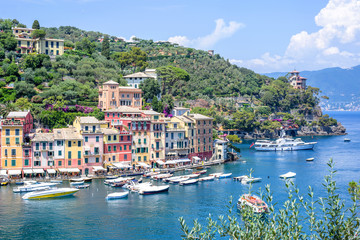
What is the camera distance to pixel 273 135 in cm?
15588

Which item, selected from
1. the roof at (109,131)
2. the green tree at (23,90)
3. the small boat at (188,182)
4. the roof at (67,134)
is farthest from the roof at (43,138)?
the green tree at (23,90)

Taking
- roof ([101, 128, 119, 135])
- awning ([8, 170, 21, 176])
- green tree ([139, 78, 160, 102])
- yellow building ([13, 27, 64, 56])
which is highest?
yellow building ([13, 27, 64, 56])

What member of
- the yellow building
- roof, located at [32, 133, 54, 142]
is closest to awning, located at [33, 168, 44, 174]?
roof, located at [32, 133, 54, 142]

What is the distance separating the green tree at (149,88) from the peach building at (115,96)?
7.25 metres

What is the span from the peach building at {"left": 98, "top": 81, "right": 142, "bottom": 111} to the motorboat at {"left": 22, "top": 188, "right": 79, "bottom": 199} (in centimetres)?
4123

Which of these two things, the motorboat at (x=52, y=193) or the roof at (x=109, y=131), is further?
the roof at (x=109, y=131)

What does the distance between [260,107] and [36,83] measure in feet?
291

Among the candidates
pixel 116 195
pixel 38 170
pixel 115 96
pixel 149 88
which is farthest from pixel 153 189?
pixel 149 88

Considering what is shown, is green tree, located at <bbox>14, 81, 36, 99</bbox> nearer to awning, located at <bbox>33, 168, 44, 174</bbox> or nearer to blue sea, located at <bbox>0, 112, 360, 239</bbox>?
awning, located at <bbox>33, 168, 44, 174</bbox>

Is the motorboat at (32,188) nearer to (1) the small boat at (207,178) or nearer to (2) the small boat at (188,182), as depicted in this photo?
(2) the small boat at (188,182)

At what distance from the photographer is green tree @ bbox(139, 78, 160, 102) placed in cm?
11319

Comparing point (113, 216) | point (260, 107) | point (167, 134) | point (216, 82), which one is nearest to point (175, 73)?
point (216, 82)

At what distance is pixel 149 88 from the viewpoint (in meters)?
113

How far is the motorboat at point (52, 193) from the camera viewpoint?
58281 millimetres
